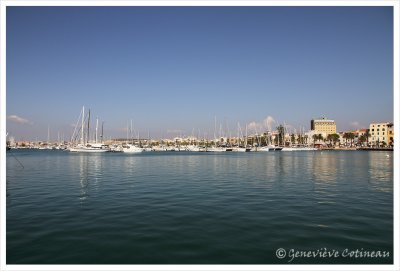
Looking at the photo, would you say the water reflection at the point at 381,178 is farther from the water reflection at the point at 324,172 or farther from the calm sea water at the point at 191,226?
the water reflection at the point at 324,172

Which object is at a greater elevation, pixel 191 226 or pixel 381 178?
pixel 191 226

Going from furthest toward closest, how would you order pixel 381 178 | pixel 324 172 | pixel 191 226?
1. pixel 324 172
2. pixel 381 178
3. pixel 191 226

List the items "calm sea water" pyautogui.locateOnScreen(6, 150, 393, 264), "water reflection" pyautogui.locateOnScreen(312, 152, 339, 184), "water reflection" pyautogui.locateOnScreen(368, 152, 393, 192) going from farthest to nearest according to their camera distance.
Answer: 1. "water reflection" pyautogui.locateOnScreen(312, 152, 339, 184)
2. "water reflection" pyautogui.locateOnScreen(368, 152, 393, 192)
3. "calm sea water" pyautogui.locateOnScreen(6, 150, 393, 264)

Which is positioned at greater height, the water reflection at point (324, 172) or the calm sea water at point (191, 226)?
the calm sea water at point (191, 226)

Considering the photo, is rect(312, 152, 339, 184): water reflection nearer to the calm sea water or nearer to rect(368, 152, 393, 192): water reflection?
rect(368, 152, 393, 192): water reflection

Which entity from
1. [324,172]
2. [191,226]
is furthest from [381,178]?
[191,226]

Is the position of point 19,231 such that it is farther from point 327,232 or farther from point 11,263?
point 327,232

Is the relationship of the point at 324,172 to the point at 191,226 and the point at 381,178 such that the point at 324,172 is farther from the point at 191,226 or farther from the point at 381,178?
the point at 191,226

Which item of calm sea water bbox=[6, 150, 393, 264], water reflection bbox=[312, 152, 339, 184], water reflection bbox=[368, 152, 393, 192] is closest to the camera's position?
calm sea water bbox=[6, 150, 393, 264]

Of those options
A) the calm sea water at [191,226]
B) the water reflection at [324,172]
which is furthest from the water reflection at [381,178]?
the water reflection at [324,172]

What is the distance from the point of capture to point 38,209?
17750 mm

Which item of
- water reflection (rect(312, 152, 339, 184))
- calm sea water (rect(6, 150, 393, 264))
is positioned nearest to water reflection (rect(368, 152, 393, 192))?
calm sea water (rect(6, 150, 393, 264))

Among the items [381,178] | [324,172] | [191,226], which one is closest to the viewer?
[191,226]
